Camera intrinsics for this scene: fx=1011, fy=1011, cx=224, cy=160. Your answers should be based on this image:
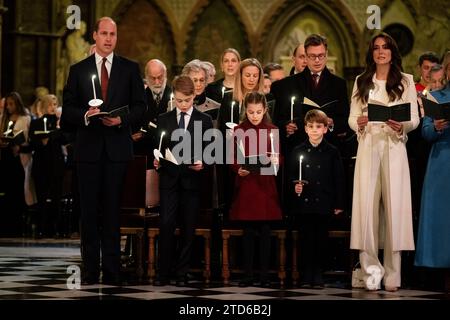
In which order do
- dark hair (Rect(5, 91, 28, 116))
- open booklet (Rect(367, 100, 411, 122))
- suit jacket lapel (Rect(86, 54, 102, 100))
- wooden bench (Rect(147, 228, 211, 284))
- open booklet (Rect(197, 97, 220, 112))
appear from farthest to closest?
dark hair (Rect(5, 91, 28, 116))
open booklet (Rect(197, 97, 220, 112))
wooden bench (Rect(147, 228, 211, 284))
suit jacket lapel (Rect(86, 54, 102, 100))
open booklet (Rect(367, 100, 411, 122))

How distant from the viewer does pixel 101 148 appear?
7594 millimetres

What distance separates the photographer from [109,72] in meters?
7.74

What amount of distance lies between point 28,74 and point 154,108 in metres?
8.43

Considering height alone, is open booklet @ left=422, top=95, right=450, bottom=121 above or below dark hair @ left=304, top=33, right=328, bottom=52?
below

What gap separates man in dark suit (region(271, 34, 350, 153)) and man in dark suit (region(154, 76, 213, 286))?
32.2 inches

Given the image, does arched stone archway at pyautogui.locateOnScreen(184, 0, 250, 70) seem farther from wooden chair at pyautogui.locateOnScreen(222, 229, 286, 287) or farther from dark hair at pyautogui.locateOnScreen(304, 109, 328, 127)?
dark hair at pyautogui.locateOnScreen(304, 109, 328, 127)

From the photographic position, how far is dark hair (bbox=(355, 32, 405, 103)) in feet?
25.4

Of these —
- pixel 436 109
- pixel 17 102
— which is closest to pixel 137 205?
pixel 436 109

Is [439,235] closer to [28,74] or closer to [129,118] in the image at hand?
[129,118]

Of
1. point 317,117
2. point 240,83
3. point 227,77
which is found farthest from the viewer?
point 227,77

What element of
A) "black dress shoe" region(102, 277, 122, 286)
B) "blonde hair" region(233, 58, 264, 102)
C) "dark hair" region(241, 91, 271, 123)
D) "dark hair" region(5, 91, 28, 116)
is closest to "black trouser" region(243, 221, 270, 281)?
"dark hair" region(241, 91, 271, 123)

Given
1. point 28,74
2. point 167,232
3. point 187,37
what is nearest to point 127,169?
point 167,232

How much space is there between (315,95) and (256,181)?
1011 millimetres

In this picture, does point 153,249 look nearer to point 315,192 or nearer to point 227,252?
point 227,252
